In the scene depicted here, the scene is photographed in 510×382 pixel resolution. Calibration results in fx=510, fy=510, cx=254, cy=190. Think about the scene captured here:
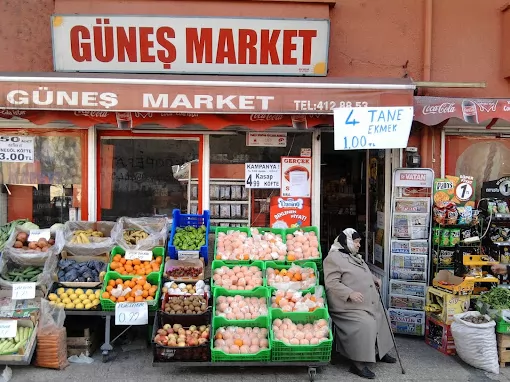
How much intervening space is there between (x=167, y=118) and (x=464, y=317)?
4.32 m

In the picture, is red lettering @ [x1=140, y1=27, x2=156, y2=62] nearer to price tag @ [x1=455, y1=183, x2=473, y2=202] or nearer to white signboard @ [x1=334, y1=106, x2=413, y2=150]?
white signboard @ [x1=334, y1=106, x2=413, y2=150]

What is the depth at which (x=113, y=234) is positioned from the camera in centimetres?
668

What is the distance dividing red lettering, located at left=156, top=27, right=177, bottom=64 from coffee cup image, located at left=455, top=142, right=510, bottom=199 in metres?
4.46

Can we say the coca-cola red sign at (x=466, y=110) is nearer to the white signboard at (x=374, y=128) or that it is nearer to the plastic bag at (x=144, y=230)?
the white signboard at (x=374, y=128)

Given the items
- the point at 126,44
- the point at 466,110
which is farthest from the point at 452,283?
the point at 126,44

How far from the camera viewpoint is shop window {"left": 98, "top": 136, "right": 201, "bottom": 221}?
7500 mm

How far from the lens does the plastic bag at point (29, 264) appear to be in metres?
6.02

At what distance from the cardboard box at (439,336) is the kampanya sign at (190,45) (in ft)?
12.3

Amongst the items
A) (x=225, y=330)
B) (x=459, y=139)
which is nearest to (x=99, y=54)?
(x=225, y=330)

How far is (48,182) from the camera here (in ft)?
24.3

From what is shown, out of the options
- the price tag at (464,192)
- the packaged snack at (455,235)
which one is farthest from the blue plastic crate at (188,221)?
the price tag at (464,192)

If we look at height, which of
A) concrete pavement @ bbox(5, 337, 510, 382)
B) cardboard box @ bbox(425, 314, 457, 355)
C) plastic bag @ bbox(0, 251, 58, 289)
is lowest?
concrete pavement @ bbox(5, 337, 510, 382)

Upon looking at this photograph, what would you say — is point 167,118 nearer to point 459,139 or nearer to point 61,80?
point 61,80

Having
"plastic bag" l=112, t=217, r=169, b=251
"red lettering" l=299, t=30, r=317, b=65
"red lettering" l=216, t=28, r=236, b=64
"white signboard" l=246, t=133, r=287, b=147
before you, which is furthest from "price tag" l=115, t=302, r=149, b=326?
"red lettering" l=299, t=30, r=317, b=65
